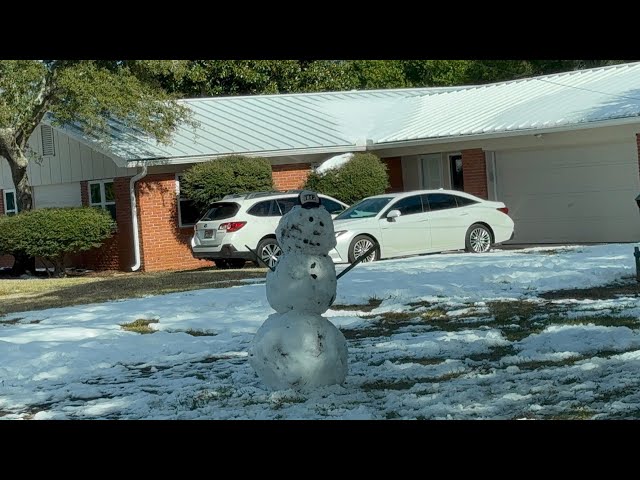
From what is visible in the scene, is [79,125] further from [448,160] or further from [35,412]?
[35,412]

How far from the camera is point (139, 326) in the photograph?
1453 centimetres

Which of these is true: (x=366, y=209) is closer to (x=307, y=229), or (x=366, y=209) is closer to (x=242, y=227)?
(x=242, y=227)

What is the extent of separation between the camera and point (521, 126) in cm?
2494

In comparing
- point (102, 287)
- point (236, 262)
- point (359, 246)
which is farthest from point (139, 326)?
point (236, 262)

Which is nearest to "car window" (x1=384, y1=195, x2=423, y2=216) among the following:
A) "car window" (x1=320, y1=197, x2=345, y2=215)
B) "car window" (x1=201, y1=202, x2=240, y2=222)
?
"car window" (x1=320, y1=197, x2=345, y2=215)

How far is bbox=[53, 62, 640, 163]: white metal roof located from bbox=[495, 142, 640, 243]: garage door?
107cm

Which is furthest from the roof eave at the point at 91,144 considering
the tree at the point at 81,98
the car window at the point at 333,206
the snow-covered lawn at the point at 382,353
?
the snow-covered lawn at the point at 382,353

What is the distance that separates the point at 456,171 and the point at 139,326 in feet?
52.4

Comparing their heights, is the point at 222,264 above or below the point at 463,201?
below

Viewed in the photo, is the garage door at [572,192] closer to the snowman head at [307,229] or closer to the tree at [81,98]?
the tree at [81,98]

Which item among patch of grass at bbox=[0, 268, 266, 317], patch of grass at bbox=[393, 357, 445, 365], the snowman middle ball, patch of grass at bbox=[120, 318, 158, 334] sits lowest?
patch of grass at bbox=[393, 357, 445, 365]

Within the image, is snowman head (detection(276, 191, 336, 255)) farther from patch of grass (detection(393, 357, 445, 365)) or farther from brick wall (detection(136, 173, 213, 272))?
brick wall (detection(136, 173, 213, 272))

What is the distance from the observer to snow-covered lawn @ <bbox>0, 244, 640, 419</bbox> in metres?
8.73
